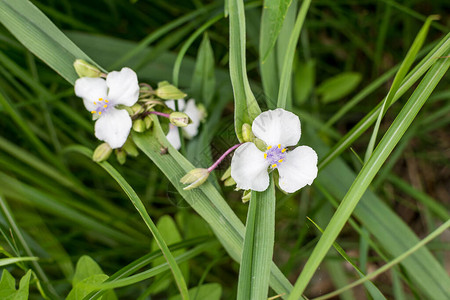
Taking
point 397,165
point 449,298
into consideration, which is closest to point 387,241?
point 449,298

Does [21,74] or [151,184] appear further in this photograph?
[151,184]

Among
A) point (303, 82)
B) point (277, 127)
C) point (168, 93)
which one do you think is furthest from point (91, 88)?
point (303, 82)

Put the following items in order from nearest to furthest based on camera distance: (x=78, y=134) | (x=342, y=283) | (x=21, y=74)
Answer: (x=21, y=74)
(x=342, y=283)
(x=78, y=134)

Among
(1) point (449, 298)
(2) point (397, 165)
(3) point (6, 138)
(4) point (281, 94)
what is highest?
(3) point (6, 138)

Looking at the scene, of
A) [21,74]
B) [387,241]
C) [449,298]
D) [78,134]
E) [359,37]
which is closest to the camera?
[449,298]

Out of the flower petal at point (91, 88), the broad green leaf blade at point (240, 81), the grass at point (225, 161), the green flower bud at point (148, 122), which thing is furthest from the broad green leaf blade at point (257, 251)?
the flower petal at point (91, 88)

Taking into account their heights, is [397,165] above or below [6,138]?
below

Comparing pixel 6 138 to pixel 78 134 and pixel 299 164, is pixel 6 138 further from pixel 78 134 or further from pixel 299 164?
pixel 299 164
